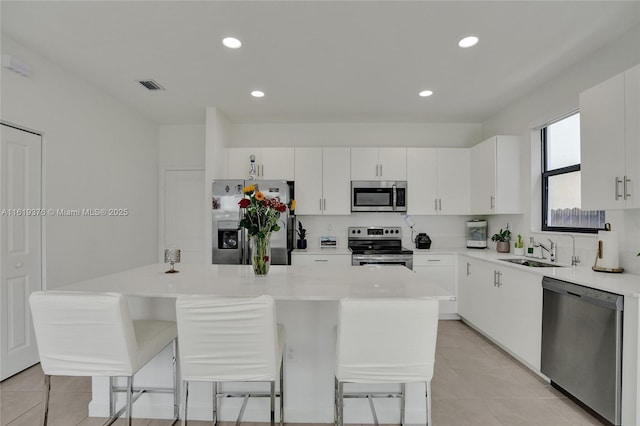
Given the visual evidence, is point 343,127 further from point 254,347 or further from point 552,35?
point 254,347

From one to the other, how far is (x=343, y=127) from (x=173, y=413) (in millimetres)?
3812

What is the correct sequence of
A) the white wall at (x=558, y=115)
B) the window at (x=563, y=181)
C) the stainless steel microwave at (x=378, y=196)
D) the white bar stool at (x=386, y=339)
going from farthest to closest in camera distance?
the stainless steel microwave at (x=378, y=196) → the window at (x=563, y=181) → the white wall at (x=558, y=115) → the white bar stool at (x=386, y=339)

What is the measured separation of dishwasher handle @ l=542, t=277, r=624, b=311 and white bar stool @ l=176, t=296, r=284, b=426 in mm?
1945

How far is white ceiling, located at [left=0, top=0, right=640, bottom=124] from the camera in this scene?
2.09 m

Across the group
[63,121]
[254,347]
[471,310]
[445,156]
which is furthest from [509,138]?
[63,121]

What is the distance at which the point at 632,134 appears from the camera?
1.99 m

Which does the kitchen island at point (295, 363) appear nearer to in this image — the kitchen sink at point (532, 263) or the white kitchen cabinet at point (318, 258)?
the kitchen sink at point (532, 263)

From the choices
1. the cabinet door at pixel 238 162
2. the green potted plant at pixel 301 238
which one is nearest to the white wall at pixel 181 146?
the cabinet door at pixel 238 162

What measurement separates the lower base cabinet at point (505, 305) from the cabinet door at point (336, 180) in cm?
167

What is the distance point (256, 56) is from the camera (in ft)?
8.81

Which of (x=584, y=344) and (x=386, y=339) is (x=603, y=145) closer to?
(x=584, y=344)

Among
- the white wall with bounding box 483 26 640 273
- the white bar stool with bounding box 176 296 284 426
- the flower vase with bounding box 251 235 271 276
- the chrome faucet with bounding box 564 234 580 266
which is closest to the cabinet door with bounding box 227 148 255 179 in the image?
the flower vase with bounding box 251 235 271 276

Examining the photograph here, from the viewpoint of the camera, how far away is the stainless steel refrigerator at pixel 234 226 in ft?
12.2

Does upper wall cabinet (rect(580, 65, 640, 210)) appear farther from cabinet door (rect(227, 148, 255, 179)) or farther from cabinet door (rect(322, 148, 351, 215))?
Answer: cabinet door (rect(227, 148, 255, 179))
